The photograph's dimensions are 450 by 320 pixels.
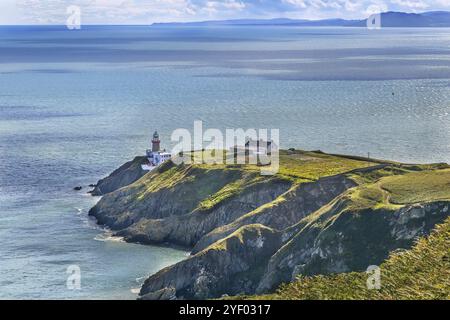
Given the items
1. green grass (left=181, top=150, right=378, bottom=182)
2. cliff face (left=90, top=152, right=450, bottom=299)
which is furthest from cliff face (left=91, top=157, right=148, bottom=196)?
green grass (left=181, top=150, right=378, bottom=182)

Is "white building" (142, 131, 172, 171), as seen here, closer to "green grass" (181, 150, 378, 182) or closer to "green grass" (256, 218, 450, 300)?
"green grass" (181, 150, 378, 182)

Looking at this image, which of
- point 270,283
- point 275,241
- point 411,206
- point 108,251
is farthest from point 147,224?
point 411,206

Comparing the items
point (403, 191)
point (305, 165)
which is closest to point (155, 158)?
point (305, 165)
